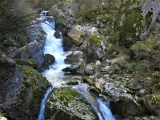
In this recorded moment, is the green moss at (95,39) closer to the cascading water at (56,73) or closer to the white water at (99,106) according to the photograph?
the cascading water at (56,73)

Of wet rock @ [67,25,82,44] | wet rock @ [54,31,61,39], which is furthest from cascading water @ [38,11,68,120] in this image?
wet rock @ [67,25,82,44]

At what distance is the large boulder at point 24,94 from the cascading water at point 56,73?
265 millimetres

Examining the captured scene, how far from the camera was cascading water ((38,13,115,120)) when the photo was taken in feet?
20.9

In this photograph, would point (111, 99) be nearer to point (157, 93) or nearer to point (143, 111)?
point (143, 111)

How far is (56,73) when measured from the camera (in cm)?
896

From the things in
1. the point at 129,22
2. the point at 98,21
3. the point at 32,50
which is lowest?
the point at 32,50

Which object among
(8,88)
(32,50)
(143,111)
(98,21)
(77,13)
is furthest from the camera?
(77,13)

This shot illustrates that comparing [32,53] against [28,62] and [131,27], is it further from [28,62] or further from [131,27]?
[131,27]

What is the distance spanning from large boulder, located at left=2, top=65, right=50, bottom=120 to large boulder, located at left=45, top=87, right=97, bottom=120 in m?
0.40

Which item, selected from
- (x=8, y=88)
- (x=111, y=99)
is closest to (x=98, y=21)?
(x=111, y=99)

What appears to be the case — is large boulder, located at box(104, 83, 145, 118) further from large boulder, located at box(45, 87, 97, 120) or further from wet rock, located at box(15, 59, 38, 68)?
wet rock, located at box(15, 59, 38, 68)

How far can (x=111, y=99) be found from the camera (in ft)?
22.8

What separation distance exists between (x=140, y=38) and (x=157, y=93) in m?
4.51

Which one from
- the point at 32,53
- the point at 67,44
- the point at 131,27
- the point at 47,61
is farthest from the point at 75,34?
the point at 32,53
